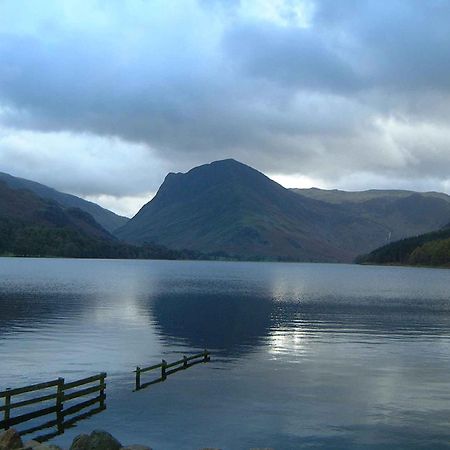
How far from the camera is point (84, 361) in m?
66.9

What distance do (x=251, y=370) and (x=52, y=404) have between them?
2360 cm

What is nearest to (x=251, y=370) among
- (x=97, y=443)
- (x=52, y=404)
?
(x=52, y=404)

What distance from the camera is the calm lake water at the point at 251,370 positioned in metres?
42.8

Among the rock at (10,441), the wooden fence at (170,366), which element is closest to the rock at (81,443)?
the rock at (10,441)

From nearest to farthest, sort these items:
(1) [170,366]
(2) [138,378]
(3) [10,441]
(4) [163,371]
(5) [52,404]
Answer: (3) [10,441] → (5) [52,404] → (2) [138,378] → (4) [163,371] → (1) [170,366]

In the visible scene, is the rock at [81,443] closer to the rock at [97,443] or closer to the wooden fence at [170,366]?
the rock at [97,443]

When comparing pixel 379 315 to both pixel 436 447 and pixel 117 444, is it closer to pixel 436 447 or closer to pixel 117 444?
pixel 436 447

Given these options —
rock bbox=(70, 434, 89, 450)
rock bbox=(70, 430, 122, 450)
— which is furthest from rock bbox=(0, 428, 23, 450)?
rock bbox=(70, 430, 122, 450)

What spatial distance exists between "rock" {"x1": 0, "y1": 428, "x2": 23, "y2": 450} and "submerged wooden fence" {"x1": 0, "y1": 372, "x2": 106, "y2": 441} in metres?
7.65

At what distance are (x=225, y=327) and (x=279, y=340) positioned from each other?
18.0m

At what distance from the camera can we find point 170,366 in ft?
204

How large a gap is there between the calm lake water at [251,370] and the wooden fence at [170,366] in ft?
3.18

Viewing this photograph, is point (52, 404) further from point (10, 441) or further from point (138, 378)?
point (10, 441)

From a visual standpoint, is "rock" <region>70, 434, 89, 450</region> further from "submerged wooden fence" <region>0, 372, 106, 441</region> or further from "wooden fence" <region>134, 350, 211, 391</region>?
"wooden fence" <region>134, 350, 211, 391</region>
